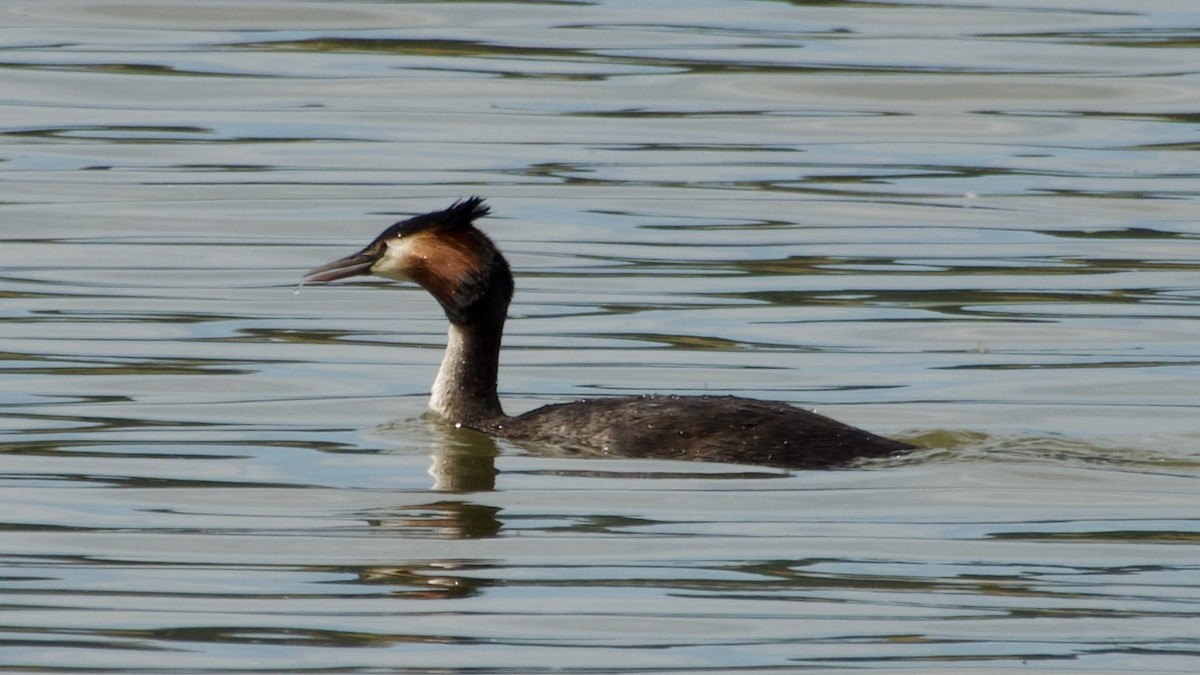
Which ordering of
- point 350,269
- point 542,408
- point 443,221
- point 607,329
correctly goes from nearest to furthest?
1. point 542,408
2. point 443,221
3. point 350,269
4. point 607,329

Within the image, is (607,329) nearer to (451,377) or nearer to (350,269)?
(451,377)

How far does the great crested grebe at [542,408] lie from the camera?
33.9 feet

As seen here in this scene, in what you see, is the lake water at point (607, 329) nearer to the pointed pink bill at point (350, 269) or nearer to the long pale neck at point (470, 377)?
the long pale neck at point (470, 377)

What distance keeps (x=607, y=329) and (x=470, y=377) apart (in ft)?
8.67

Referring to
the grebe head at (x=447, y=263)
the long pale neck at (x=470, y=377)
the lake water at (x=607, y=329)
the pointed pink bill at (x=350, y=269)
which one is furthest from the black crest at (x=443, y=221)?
the lake water at (x=607, y=329)

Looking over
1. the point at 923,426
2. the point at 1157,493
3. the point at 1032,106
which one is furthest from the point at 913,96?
the point at 1157,493

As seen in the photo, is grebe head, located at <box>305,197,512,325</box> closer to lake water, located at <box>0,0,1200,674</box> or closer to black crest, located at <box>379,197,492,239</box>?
black crest, located at <box>379,197,492,239</box>

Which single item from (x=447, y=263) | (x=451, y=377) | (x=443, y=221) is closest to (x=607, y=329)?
(x=451, y=377)

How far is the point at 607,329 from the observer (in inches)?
551

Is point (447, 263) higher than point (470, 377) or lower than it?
higher

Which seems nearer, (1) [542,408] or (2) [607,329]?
(1) [542,408]

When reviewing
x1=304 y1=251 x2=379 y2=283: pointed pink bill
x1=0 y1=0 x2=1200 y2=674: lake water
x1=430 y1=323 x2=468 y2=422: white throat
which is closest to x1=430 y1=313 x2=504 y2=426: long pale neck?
x1=430 y1=323 x2=468 y2=422: white throat

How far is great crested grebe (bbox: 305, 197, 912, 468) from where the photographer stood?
10328mm

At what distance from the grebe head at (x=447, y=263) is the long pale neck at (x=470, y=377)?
0.21 feet
